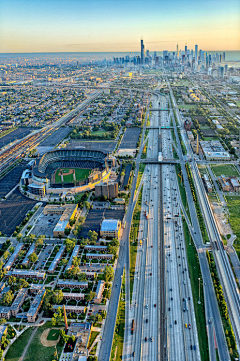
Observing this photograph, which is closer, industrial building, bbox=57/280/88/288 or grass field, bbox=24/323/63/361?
grass field, bbox=24/323/63/361

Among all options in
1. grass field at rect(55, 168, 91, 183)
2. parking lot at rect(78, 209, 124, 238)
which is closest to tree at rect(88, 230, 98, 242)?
parking lot at rect(78, 209, 124, 238)

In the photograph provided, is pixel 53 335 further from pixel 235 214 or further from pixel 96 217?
pixel 235 214

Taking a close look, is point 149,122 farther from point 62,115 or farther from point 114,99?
point 114,99

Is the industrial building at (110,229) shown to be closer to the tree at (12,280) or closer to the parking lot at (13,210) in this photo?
the tree at (12,280)

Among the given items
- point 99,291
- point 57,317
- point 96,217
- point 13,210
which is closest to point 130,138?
point 96,217

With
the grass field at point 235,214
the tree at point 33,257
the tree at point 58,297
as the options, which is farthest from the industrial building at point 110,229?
the grass field at point 235,214

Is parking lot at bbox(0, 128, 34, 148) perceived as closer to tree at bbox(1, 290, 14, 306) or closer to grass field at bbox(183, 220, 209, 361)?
tree at bbox(1, 290, 14, 306)

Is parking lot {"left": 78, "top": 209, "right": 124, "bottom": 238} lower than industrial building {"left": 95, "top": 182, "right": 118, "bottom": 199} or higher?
lower
